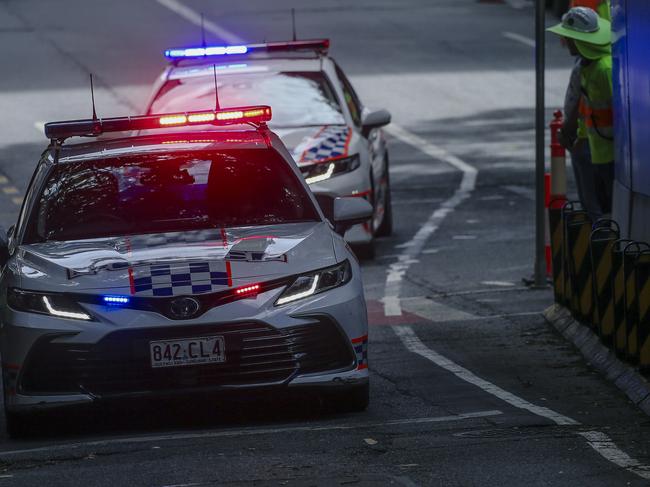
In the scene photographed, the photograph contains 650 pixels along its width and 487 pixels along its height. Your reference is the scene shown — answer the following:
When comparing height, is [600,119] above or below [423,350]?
above

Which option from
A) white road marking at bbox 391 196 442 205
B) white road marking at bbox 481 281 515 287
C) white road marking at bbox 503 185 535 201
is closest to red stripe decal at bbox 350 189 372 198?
white road marking at bbox 481 281 515 287

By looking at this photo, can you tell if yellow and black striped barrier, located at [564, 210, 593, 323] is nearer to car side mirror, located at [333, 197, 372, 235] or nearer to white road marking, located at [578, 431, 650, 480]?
car side mirror, located at [333, 197, 372, 235]

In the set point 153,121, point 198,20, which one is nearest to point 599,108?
point 153,121

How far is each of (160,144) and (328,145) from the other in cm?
531

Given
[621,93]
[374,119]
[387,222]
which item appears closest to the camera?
[621,93]

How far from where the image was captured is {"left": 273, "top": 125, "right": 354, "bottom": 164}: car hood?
14586mm

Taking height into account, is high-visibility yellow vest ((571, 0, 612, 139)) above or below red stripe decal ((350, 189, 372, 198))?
above

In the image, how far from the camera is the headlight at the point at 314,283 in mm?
8320

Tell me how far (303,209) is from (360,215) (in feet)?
1.42

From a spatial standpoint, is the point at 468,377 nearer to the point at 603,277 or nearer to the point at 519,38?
the point at 603,277

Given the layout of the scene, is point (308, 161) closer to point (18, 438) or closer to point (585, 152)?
point (585, 152)

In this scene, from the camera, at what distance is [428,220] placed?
17750 millimetres

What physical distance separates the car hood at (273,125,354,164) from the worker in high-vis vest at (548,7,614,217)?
8.92 feet

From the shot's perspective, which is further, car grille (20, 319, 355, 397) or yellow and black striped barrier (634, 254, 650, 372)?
yellow and black striped barrier (634, 254, 650, 372)
